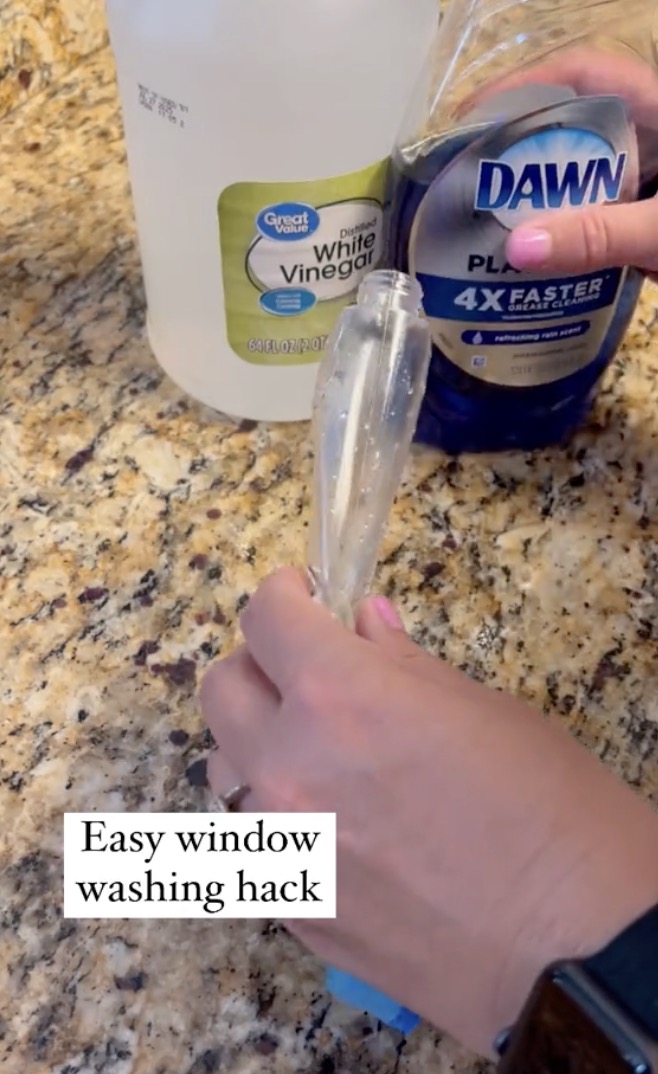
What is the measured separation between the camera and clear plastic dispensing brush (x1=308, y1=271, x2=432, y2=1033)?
432mm

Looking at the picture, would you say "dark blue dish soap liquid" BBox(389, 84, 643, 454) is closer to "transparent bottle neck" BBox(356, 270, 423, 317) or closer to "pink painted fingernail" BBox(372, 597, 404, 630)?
"transparent bottle neck" BBox(356, 270, 423, 317)

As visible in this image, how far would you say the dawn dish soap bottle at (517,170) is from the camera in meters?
0.45

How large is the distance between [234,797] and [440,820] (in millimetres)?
81

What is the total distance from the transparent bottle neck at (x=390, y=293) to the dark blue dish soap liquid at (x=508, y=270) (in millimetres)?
44

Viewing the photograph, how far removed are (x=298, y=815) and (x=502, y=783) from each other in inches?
2.8

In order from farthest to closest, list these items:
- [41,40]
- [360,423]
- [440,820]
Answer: [41,40]
[360,423]
[440,820]

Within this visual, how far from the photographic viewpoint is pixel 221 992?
384 mm

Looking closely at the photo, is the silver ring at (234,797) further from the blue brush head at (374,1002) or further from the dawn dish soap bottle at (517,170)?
the dawn dish soap bottle at (517,170)

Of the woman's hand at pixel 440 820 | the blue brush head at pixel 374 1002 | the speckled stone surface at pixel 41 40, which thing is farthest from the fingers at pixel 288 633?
the speckled stone surface at pixel 41 40

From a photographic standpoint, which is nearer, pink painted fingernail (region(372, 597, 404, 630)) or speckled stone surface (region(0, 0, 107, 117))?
pink painted fingernail (region(372, 597, 404, 630))

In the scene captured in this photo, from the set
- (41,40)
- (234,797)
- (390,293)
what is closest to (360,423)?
(390,293)

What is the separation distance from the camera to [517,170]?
449 mm

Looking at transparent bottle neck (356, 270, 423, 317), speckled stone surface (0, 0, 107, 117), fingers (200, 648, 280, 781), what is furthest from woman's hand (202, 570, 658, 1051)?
speckled stone surface (0, 0, 107, 117)

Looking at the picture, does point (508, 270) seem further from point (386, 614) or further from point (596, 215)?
point (386, 614)
